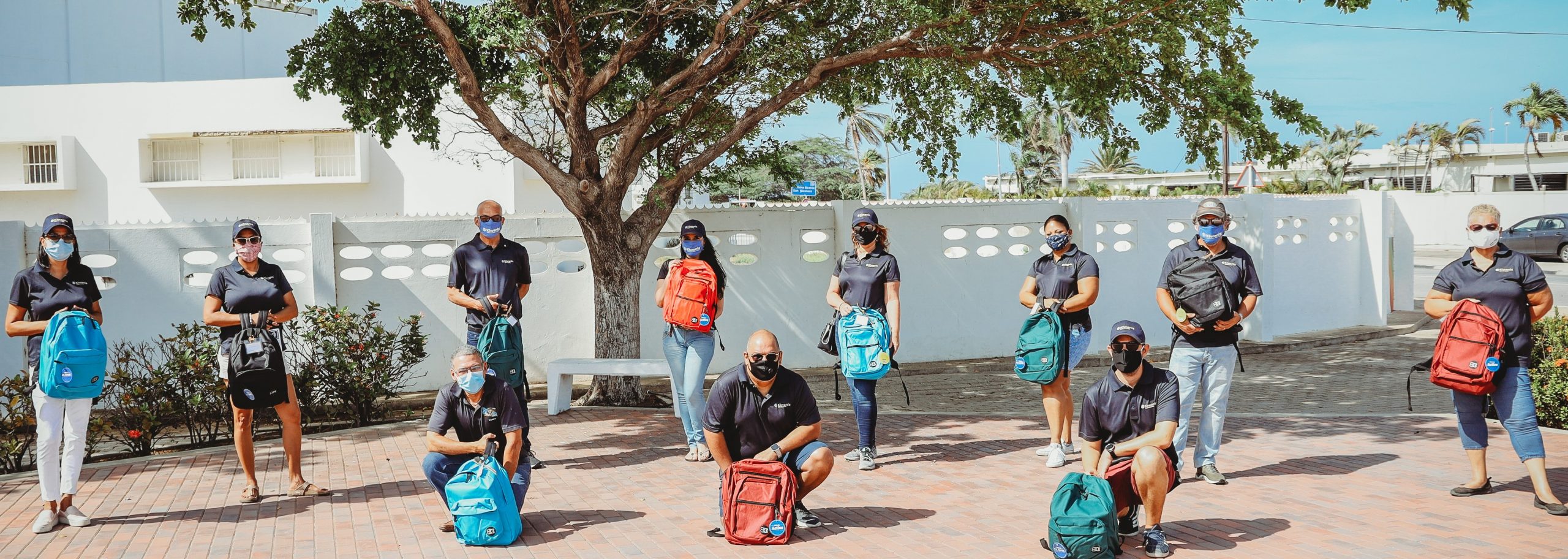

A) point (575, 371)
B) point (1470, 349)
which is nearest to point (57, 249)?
point (575, 371)

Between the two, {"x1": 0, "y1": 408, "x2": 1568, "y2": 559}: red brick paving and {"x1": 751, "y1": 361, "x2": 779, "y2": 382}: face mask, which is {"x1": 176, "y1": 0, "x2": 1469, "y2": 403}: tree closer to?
{"x1": 0, "y1": 408, "x2": 1568, "y2": 559}: red brick paving

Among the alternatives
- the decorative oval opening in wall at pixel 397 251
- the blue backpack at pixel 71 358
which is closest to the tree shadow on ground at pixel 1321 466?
the blue backpack at pixel 71 358

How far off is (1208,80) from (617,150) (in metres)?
5.09

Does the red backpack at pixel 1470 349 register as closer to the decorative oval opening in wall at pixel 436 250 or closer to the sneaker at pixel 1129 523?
the sneaker at pixel 1129 523

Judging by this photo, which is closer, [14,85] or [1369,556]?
[1369,556]

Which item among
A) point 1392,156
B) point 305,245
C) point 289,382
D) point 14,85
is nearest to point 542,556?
point 289,382

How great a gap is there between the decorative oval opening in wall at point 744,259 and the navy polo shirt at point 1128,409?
7114 mm

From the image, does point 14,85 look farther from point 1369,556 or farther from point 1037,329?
point 1369,556

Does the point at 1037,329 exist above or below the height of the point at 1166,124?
below

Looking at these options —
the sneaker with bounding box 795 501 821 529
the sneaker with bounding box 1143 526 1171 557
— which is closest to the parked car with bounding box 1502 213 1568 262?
the sneaker with bounding box 1143 526 1171 557

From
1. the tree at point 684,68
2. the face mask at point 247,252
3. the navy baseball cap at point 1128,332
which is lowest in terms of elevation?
the navy baseball cap at point 1128,332

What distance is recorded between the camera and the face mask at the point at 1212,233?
720 centimetres

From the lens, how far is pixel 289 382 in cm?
705

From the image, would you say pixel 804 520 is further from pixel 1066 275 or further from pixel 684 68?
pixel 684 68
